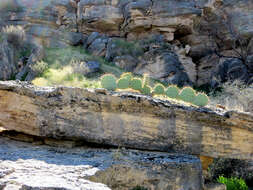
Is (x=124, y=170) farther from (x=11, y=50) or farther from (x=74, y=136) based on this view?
(x=11, y=50)

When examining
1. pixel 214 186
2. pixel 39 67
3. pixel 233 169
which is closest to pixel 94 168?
pixel 214 186

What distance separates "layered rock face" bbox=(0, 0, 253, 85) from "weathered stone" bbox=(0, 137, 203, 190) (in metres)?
13.1

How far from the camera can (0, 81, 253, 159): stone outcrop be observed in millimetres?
5129

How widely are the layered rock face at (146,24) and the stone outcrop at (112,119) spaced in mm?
12234

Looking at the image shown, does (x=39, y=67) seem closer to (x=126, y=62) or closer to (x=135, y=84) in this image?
(x=126, y=62)

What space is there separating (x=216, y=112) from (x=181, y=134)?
0.89 m

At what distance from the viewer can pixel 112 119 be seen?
207 inches

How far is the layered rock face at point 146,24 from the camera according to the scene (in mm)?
18594

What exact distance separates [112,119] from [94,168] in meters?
1.44

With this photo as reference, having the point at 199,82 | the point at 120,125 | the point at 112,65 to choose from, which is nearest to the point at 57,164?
the point at 120,125

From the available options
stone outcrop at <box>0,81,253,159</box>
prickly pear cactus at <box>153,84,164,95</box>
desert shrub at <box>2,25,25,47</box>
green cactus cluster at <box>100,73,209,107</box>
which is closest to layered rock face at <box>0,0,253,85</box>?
desert shrub at <box>2,25,25,47</box>

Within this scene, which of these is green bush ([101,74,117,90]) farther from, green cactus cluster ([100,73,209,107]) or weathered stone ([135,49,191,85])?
weathered stone ([135,49,191,85])

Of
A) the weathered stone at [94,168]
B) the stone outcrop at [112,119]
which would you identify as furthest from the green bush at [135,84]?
the weathered stone at [94,168]

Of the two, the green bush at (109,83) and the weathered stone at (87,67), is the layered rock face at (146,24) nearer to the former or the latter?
the weathered stone at (87,67)
